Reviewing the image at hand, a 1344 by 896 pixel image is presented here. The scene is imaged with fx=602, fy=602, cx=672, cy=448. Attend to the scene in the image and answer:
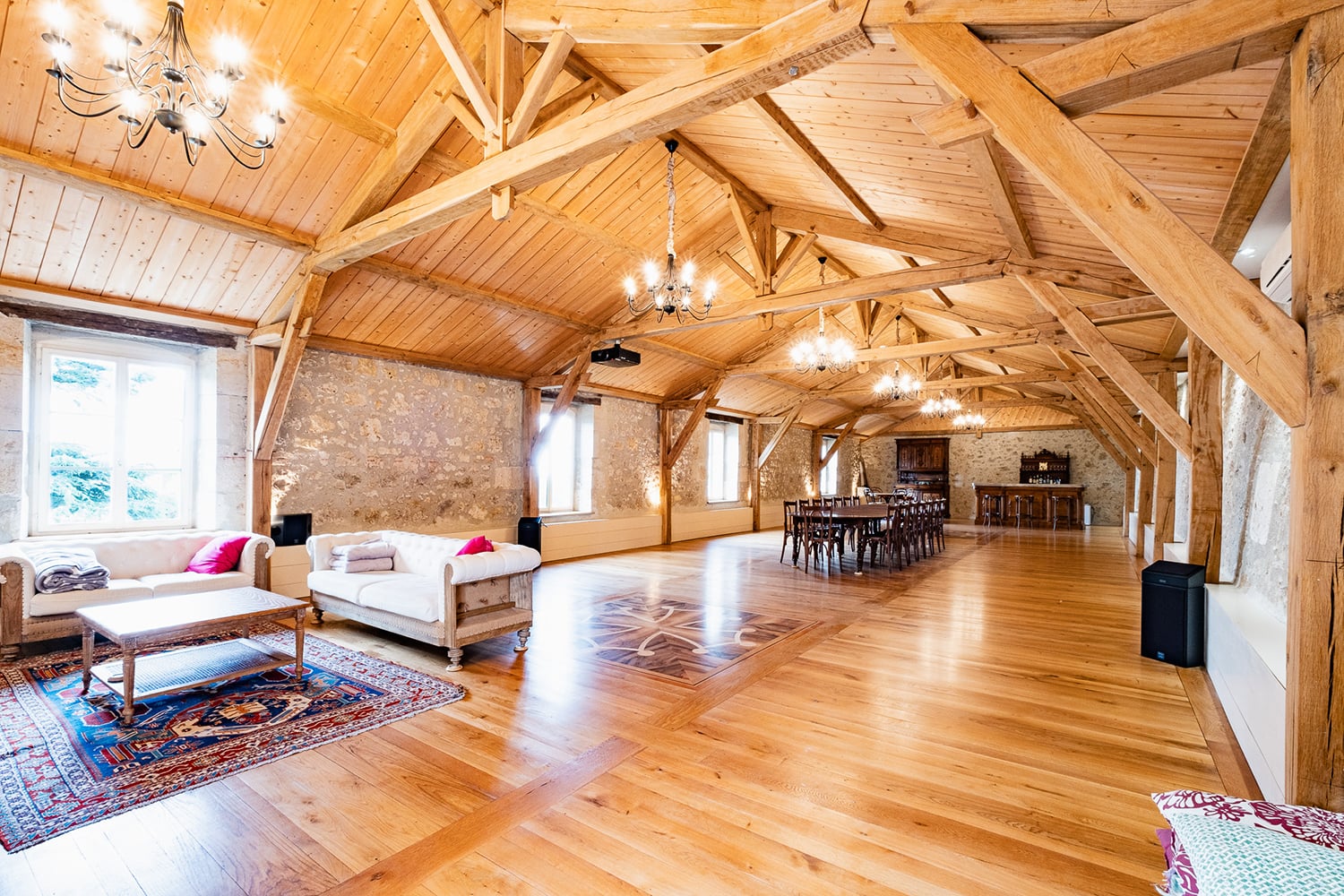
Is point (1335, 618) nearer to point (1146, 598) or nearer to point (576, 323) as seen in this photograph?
point (1146, 598)

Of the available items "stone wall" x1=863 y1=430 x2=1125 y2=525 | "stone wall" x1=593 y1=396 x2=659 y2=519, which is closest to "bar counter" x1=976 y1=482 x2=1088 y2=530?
"stone wall" x1=863 y1=430 x2=1125 y2=525

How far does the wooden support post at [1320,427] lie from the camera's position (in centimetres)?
169

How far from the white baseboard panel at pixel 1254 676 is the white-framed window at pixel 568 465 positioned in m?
7.68

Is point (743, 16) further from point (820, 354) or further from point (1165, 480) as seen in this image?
point (1165, 480)

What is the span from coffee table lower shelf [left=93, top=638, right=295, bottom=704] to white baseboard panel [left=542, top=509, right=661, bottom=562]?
15.9 ft

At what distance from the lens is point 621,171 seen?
5801 millimetres

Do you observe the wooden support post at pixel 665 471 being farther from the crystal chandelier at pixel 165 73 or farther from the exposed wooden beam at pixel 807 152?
the crystal chandelier at pixel 165 73

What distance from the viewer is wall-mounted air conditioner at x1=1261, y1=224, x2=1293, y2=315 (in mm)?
3011

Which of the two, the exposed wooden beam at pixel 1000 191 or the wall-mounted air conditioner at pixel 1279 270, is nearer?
the wall-mounted air conditioner at pixel 1279 270

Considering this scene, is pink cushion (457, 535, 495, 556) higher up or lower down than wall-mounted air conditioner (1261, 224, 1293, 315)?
lower down

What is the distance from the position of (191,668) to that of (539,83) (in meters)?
4.04

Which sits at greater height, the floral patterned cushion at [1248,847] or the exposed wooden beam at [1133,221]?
the exposed wooden beam at [1133,221]

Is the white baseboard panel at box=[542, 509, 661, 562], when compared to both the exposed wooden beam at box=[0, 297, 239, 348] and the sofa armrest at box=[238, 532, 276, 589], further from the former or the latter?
the exposed wooden beam at box=[0, 297, 239, 348]

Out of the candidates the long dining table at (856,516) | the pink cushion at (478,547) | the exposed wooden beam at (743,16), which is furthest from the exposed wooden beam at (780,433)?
the exposed wooden beam at (743,16)
